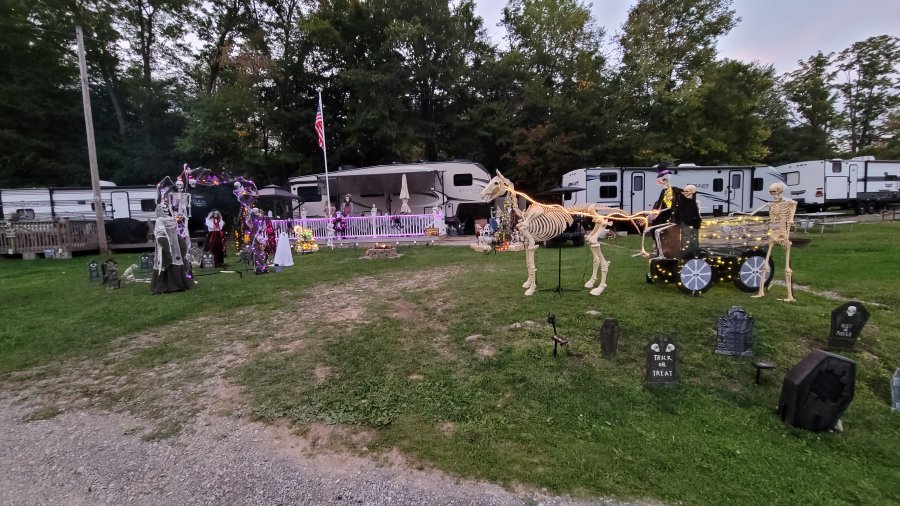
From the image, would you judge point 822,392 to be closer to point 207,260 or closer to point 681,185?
point 207,260

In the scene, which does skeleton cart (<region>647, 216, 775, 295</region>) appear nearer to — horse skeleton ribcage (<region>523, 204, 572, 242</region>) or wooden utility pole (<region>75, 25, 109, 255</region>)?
horse skeleton ribcage (<region>523, 204, 572, 242</region>)

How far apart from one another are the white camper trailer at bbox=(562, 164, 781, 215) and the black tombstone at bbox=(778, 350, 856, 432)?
50.8ft

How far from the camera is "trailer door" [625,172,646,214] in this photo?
1831 centimetres

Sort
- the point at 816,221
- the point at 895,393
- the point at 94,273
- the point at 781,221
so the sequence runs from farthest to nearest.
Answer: the point at 816,221 → the point at 94,273 → the point at 781,221 → the point at 895,393

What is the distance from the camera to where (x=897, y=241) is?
36.0ft

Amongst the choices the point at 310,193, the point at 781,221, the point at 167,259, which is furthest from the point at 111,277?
the point at 781,221

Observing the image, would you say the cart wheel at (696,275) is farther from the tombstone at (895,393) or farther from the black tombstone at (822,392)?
the black tombstone at (822,392)

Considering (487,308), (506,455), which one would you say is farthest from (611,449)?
(487,308)

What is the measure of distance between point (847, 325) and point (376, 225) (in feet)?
48.0

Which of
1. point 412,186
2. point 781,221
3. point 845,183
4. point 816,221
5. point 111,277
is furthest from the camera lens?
point 845,183

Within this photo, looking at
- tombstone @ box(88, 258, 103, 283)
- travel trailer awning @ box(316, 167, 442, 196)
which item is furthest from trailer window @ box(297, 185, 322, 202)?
tombstone @ box(88, 258, 103, 283)

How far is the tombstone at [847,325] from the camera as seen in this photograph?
167 inches

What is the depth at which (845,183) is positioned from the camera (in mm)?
20594

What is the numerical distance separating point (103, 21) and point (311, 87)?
12607 mm
